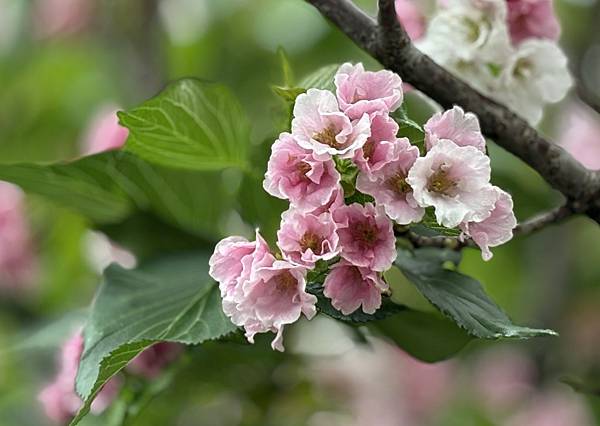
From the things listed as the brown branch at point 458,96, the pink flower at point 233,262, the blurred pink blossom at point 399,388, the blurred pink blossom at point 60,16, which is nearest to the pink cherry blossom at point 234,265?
the pink flower at point 233,262

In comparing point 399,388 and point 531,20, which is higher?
point 531,20

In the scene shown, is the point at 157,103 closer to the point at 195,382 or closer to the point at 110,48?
the point at 195,382

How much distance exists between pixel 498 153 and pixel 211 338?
49cm

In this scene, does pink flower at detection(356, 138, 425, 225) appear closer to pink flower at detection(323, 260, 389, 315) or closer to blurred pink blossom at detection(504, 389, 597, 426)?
pink flower at detection(323, 260, 389, 315)

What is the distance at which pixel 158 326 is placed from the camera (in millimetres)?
513

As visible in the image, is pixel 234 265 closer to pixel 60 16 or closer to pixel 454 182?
pixel 454 182

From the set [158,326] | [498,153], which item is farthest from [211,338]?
[498,153]

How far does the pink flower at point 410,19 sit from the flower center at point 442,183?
284mm

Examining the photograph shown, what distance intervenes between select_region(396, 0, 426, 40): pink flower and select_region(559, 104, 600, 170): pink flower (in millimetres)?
398

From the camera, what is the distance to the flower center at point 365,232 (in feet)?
1.35

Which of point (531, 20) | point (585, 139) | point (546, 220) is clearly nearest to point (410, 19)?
point (531, 20)

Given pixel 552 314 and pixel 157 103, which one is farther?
pixel 552 314

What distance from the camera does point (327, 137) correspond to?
41 centimetres

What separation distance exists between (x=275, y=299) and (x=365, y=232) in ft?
0.16
